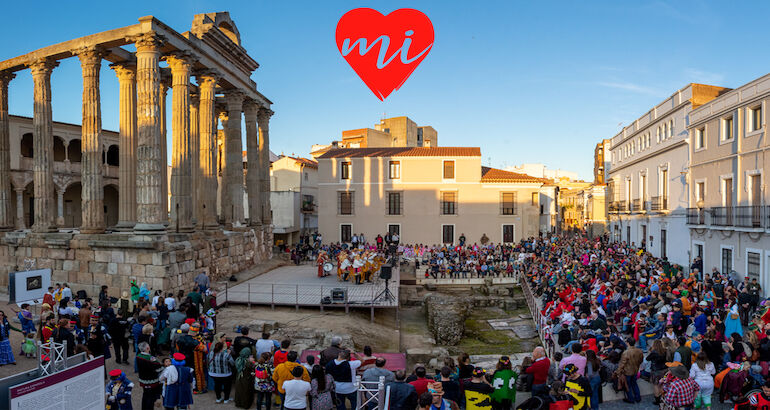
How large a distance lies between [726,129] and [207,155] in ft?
71.5

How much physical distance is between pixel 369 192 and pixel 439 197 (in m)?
5.17

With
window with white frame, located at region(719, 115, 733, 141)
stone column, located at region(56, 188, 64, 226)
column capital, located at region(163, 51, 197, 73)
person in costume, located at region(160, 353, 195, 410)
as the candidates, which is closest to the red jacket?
person in costume, located at region(160, 353, 195, 410)

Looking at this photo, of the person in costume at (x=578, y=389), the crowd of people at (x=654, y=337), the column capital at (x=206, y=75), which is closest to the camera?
the person in costume at (x=578, y=389)

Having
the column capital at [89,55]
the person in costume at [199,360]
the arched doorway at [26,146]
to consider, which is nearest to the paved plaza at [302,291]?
the person in costume at [199,360]

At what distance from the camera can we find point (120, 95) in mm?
18500

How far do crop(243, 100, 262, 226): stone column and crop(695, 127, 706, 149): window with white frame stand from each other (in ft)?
70.6

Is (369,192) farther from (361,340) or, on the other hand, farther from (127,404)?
(127,404)

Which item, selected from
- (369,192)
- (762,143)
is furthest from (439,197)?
(762,143)

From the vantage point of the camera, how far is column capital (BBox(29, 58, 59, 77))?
19.0 meters

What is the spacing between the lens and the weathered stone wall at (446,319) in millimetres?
17469

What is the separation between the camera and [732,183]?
18406 millimetres

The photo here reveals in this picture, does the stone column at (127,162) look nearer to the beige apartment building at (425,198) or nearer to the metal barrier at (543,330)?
the metal barrier at (543,330)

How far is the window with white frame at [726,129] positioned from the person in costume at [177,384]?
20.5m

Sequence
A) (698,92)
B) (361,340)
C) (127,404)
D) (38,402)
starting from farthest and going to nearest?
(698,92) → (361,340) → (127,404) → (38,402)
